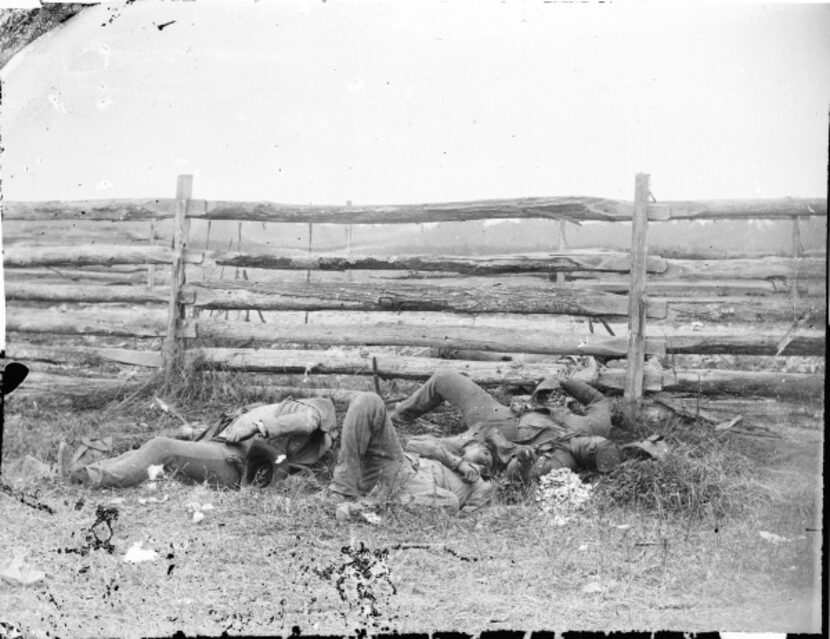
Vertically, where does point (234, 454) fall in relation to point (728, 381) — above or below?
below

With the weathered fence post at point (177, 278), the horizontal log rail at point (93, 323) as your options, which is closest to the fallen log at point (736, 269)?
the weathered fence post at point (177, 278)

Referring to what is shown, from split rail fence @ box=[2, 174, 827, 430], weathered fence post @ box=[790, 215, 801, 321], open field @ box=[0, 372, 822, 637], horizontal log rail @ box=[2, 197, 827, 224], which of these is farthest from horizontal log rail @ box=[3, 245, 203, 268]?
weathered fence post @ box=[790, 215, 801, 321]

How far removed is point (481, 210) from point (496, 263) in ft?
1.25

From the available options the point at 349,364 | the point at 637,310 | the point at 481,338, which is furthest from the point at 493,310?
the point at 349,364

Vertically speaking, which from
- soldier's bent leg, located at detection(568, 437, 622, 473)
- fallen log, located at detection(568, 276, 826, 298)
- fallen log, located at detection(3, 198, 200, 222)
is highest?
fallen log, located at detection(3, 198, 200, 222)

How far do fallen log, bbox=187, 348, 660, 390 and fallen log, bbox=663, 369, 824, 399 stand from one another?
0.75 m

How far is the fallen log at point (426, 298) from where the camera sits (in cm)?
491

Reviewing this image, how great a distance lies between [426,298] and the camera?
500cm

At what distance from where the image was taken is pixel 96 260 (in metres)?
6.07

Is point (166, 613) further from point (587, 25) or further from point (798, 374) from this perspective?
point (798, 374)

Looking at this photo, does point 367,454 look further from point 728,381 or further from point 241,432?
point 728,381

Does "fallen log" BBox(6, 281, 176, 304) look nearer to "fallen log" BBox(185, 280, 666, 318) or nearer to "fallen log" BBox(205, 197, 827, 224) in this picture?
"fallen log" BBox(185, 280, 666, 318)

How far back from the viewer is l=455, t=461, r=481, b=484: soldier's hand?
4.29 meters

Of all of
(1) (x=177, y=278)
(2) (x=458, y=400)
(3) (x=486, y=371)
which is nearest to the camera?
(2) (x=458, y=400)
